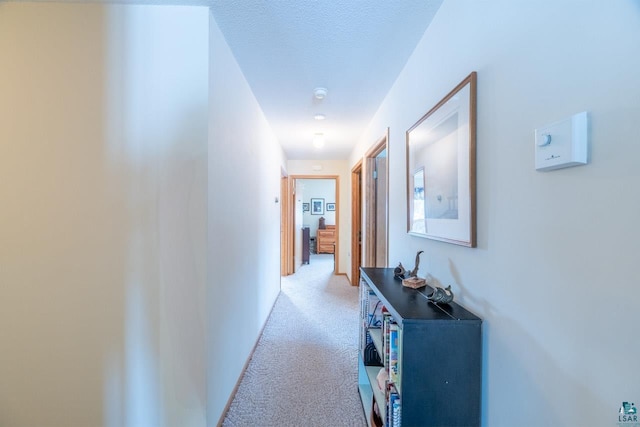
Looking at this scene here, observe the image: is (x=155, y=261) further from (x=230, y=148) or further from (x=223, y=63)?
(x=223, y=63)

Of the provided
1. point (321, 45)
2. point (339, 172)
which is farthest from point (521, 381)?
point (339, 172)

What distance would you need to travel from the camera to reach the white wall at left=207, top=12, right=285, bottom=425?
4.75 ft

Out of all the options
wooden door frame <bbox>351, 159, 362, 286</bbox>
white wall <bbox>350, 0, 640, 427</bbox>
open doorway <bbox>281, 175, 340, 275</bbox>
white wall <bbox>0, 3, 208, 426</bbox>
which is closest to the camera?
white wall <bbox>350, 0, 640, 427</bbox>

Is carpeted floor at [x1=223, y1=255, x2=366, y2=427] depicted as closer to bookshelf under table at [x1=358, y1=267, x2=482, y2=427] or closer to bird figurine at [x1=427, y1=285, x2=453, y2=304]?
bookshelf under table at [x1=358, y1=267, x2=482, y2=427]

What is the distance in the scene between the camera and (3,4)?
Result: 134 cm

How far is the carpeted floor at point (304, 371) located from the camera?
1619mm

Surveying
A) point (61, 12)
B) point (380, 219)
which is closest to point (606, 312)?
point (61, 12)

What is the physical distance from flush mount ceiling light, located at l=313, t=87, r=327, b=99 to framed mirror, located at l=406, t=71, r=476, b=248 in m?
0.94

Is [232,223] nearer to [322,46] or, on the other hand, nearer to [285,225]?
[322,46]

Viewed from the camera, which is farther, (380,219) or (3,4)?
(380,219)

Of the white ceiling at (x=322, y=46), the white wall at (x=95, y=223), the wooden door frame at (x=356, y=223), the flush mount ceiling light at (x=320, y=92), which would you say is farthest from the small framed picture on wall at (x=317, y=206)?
the white wall at (x=95, y=223)

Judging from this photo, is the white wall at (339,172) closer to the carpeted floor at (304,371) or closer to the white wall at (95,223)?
the carpeted floor at (304,371)

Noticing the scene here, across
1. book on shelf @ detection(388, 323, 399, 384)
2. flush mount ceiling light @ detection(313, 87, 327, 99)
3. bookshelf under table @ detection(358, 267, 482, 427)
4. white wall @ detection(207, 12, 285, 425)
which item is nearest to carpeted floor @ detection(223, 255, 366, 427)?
white wall @ detection(207, 12, 285, 425)

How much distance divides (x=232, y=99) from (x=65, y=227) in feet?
3.83
